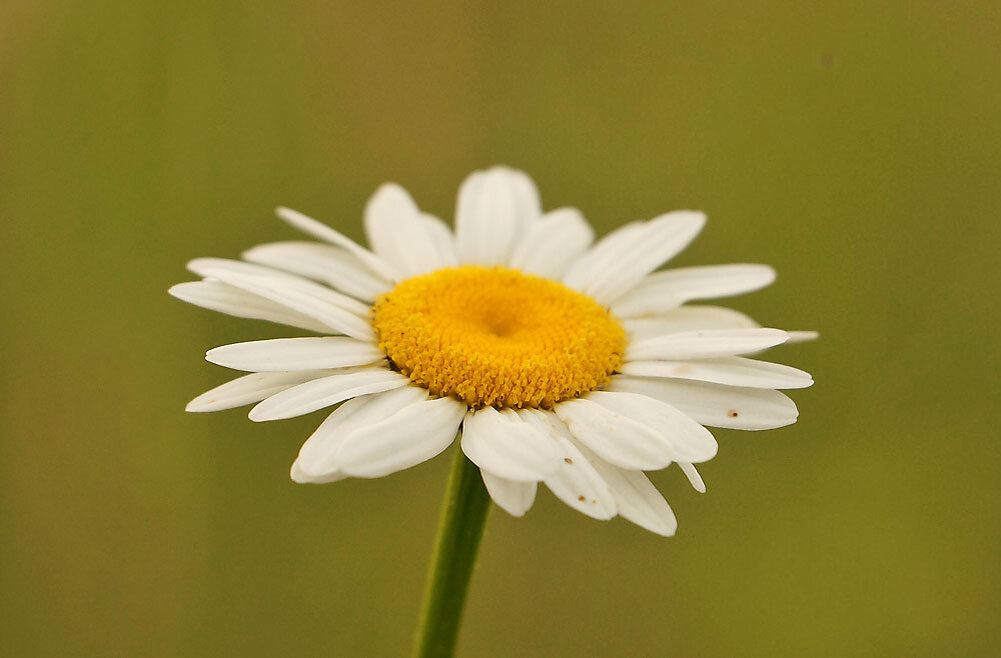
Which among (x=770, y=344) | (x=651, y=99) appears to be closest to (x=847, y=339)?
(x=651, y=99)

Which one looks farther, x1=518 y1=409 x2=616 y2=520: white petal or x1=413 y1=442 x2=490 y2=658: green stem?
x1=413 y1=442 x2=490 y2=658: green stem

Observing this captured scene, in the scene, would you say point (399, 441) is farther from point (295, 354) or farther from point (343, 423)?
point (295, 354)

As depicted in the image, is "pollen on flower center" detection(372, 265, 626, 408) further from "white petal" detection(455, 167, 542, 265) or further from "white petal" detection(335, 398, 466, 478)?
"white petal" detection(455, 167, 542, 265)

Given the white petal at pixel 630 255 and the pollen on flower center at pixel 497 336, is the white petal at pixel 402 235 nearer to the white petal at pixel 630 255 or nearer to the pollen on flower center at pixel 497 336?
the pollen on flower center at pixel 497 336

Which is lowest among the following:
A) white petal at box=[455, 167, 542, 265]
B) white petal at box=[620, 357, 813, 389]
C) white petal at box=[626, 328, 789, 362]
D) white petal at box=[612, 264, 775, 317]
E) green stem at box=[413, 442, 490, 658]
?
green stem at box=[413, 442, 490, 658]

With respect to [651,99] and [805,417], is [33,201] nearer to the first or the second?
[651,99]

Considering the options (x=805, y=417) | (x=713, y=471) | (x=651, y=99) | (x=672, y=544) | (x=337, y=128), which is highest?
(x=651, y=99)

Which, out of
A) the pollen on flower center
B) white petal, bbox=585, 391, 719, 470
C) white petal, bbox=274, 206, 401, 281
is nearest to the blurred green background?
white petal, bbox=274, 206, 401, 281
